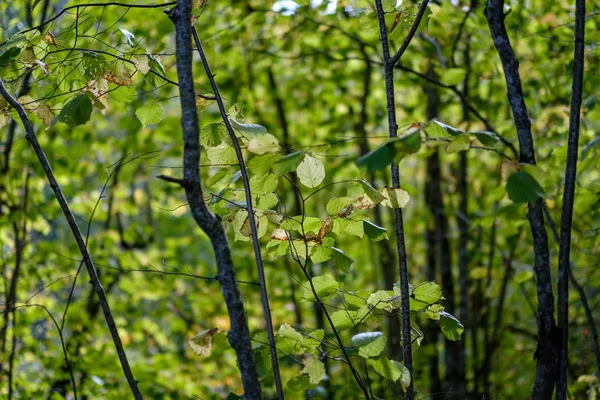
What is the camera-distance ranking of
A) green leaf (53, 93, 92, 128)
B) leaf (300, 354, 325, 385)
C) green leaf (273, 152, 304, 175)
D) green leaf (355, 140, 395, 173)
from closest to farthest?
green leaf (355, 140, 395, 173), green leaf (273, 152, 304, 175), leaf (300, 354, 325, 385), green leaf (53, 93, 92, 128)

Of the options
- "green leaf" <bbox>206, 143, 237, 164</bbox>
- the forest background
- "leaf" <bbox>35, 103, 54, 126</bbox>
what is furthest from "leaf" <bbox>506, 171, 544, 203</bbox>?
Answer: "leaf" <bbox>35, 103, 54, 126</bbox>

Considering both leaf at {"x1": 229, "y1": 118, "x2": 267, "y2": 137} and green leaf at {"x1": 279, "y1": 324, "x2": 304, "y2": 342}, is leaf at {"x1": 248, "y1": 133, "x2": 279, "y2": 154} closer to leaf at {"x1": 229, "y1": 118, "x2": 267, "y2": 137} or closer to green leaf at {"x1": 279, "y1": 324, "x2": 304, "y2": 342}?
leaf at {"x1": 229, "y1": 118, "x2": 267, "y2": 137}

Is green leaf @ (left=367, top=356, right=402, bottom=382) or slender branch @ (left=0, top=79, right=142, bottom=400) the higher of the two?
slender branch @ (left=0, top=79, right=142, bottom=400)

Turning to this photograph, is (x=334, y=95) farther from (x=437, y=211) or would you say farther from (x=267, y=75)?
(x=437, y=211)

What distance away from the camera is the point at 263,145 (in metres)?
1.07

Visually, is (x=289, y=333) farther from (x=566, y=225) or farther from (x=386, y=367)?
(x=566, y=225)

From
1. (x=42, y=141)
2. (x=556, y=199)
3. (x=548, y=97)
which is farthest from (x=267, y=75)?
(x=556, y=199)

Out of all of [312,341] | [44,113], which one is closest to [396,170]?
[312,341]

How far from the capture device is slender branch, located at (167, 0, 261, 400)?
1.01 meters

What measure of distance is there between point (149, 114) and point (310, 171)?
0.44 m

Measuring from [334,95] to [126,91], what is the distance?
4.05m

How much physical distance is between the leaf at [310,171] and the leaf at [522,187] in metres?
0.38

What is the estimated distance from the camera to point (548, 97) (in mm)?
3504

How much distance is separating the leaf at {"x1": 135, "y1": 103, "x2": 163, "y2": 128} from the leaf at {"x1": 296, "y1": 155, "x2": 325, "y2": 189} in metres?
0.39
